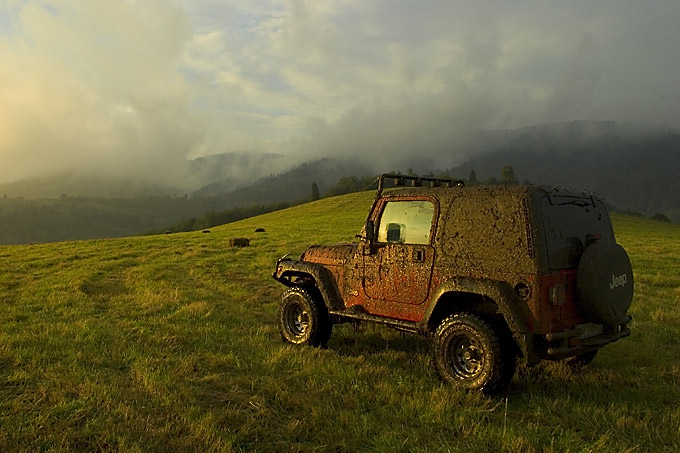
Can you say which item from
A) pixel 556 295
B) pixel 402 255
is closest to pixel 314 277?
pixel 402 255

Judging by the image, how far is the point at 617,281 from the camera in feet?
18.7

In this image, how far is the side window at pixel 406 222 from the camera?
645 centimetres

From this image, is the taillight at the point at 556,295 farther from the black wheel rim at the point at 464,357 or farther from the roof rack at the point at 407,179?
the roof rack at the point at 407,179

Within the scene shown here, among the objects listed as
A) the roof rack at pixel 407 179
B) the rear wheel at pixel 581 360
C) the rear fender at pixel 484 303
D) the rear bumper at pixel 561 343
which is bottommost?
the rear wheel at pixel 581 360

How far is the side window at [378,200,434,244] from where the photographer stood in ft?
21.2

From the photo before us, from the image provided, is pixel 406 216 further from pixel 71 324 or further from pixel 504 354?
pixel 71 324

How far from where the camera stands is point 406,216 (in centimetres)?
673

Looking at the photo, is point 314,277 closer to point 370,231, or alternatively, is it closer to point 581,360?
point 370,231

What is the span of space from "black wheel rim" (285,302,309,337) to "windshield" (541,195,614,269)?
4237 mm

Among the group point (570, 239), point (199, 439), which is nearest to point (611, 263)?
point (570, 239)

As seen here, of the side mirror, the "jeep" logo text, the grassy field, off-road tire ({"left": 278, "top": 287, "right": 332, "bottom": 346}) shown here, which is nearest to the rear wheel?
the grassy field

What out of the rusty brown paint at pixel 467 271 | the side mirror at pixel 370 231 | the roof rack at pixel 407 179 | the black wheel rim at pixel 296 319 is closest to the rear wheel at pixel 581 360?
the rusty brown paint at pixel 467 271

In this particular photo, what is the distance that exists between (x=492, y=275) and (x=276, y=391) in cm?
312

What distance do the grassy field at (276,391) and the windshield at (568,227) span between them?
1768mm
